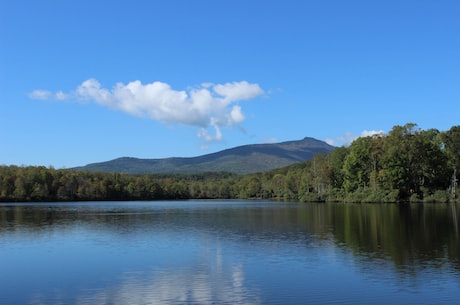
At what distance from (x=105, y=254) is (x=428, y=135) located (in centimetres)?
8552

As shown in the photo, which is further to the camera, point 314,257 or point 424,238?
point 424,238

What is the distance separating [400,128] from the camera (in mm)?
94188

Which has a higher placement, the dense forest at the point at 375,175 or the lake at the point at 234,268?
the dense forest at the point at 375,175

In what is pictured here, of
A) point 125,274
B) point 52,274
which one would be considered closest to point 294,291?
point 125,274

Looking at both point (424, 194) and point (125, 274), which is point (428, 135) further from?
point (125, 274)

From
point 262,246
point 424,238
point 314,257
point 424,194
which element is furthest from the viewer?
point 424,194

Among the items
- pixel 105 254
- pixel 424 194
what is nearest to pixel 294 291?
pixel 105 254

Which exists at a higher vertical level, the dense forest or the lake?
the dense forest

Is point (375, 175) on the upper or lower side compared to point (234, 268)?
upper

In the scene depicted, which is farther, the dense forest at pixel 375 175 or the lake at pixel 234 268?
the dense forest at pixel 375 175

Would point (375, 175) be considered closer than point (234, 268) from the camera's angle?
No

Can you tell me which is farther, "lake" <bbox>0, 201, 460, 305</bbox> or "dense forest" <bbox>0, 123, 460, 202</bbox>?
"dense forest" <bbox>0, 123, 460, 202</bbox>

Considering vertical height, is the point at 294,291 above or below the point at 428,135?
below

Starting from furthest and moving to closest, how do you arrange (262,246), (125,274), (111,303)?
(262,246) → (125,274) → (111,303)
